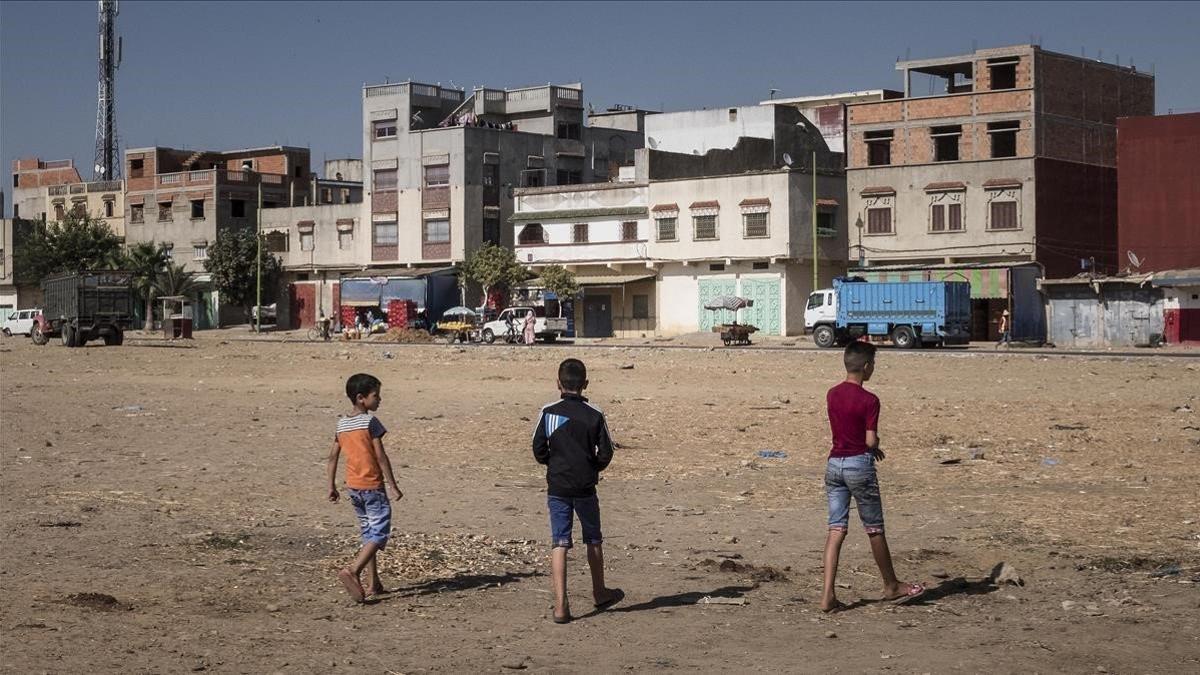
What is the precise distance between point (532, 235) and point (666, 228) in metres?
8.60

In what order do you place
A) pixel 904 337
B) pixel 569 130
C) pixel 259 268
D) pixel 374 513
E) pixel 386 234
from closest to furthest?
pixel 374 513, pixel 904 337, pixel 259 268, pixel 386 234, pixel 569 130

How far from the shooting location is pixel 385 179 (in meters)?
84.2

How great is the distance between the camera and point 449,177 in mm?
81438

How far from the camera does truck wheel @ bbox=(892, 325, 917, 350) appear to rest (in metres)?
52.5

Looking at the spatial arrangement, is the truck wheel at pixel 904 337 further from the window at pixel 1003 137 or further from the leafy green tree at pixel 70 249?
the leafy green tree at pixel 70 249

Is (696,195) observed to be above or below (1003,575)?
above

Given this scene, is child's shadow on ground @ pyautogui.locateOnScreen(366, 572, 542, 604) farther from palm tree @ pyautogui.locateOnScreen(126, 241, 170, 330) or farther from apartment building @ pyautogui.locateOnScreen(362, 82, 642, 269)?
palm tree @ pyautogui.locateOnScreen(126, 241, 170, 330)

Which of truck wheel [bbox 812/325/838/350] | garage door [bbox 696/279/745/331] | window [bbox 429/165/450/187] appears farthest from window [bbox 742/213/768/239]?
window [bbox 429/165/450/187]

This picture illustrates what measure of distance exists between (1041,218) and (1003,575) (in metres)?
55.3

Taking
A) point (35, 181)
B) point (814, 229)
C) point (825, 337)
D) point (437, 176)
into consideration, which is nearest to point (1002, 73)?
point (814, 229)

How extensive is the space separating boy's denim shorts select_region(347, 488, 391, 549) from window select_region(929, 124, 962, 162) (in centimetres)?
5895

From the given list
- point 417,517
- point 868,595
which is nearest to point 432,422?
point 417,517

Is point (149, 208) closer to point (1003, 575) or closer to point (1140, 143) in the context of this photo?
point (1140, 143)

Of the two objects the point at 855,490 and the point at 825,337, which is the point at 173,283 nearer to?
the point at 825,337
